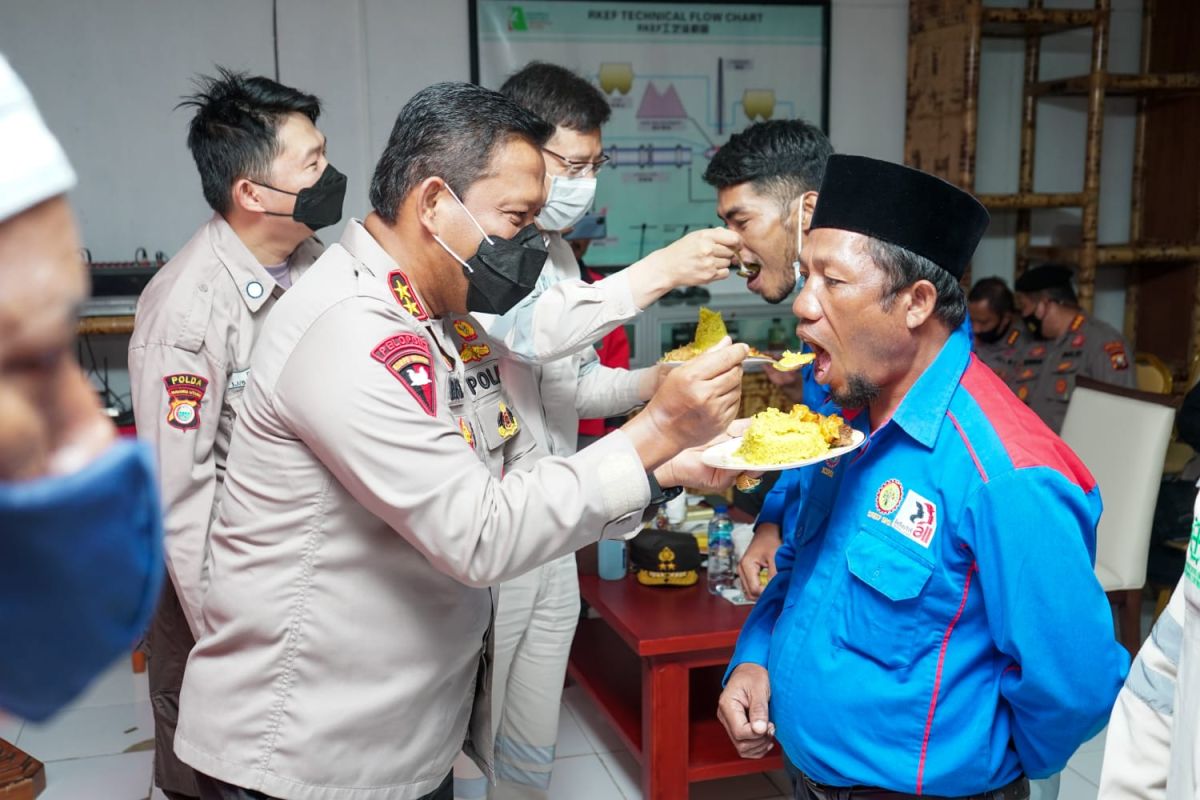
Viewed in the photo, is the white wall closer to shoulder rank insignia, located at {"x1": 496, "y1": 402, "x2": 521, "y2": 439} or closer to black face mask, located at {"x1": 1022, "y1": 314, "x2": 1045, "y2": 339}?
black face mask, located at {"x1": 1022, "y1": 314, "x2": 1045, "y2": 339}

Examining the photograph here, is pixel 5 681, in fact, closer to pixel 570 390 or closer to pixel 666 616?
pixel 570 390

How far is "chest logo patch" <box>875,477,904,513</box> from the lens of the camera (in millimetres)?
1455

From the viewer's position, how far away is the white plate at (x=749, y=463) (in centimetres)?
147

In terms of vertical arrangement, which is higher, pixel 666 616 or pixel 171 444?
pixel 171 444

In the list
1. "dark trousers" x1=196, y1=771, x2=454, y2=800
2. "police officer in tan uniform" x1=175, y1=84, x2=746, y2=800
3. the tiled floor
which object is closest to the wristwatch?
"police officer in tan uniform" x1=175, y1=84, x2=746, y2=800

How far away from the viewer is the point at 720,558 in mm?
3035

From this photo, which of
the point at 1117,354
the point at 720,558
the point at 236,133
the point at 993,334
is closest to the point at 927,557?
the point at 720,558

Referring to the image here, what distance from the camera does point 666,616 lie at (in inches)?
109

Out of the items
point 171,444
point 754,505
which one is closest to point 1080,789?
point 754,505

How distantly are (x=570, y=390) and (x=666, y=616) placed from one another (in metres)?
0.80

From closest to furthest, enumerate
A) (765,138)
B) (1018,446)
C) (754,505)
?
1. (1018,446)
2. (765,138)
3. (754,505)

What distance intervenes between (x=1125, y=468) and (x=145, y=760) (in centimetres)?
340

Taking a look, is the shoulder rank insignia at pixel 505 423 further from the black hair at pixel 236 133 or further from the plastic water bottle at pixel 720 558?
the plastic water bottle at pixel 720 558

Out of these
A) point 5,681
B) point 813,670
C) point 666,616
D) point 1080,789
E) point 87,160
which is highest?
point 87,160
